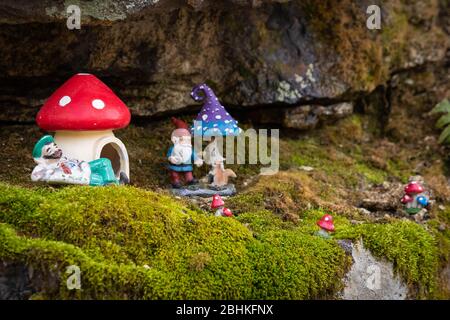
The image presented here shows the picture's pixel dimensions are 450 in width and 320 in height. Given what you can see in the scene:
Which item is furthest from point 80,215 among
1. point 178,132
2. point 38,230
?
point 178,132

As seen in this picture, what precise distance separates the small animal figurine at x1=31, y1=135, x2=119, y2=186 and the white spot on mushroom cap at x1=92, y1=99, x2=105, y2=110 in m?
0.45

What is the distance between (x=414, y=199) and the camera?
6047mm

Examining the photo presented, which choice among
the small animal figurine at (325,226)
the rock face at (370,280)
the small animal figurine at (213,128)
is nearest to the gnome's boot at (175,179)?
the small animal figurine at (213,128)

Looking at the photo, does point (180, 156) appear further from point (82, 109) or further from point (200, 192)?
point (82, 109)

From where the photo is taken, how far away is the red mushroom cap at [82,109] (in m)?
5.20

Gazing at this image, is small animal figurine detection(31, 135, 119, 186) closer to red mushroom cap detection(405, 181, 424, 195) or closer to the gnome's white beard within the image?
the gnome's white beard

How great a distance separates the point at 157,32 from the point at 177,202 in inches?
89.3

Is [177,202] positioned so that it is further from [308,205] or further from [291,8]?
[291,8]

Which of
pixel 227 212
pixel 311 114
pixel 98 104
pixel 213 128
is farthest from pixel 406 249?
pixel 98 104

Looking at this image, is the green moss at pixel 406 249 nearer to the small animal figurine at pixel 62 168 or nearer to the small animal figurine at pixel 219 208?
the small animal figurine at pixel 219 208

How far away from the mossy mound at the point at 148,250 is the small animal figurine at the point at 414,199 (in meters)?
1.40

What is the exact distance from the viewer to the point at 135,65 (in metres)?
6.57

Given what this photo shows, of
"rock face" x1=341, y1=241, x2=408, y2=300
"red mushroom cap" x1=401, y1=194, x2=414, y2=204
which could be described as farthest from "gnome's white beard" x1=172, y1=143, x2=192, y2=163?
"red mushroom cap" x1=401, y1=194, x2=414, y2=204
